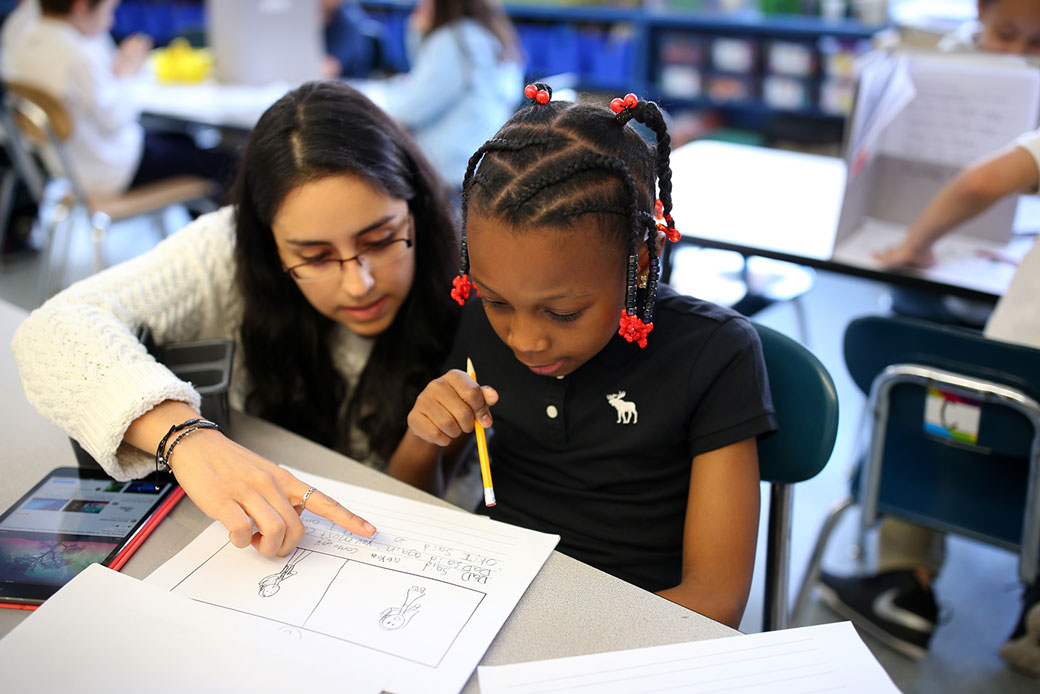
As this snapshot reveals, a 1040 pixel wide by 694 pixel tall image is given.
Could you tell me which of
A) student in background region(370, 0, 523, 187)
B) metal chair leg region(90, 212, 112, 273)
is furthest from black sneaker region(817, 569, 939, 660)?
metal chair leg region(90, 212, 112, 273)

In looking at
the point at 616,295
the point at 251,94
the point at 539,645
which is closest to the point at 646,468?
the point at 616,295

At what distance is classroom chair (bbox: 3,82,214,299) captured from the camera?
271cm

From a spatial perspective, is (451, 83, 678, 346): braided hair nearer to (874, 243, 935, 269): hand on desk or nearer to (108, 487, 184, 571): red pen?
(108, 487, 184, 571): red pen

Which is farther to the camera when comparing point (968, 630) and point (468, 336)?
point (968, 630)

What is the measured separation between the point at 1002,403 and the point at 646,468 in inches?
26.0

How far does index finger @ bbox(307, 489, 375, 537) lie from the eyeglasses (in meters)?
0.39

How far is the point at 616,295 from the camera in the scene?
2.95ft

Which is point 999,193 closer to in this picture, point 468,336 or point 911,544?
point 911,544

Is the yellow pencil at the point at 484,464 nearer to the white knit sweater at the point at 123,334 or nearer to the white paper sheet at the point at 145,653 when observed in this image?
the white paper sheet at the point at 145,653

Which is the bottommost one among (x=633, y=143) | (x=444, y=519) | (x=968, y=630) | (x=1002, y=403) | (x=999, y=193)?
(x=968, y=630)

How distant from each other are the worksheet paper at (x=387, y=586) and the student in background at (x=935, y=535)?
1027 millimetres

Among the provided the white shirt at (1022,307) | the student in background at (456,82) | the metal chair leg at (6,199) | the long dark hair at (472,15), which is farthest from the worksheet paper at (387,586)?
the metal chair leg at (6,199)

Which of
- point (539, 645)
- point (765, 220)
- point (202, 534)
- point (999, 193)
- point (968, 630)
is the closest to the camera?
point (539, 645)

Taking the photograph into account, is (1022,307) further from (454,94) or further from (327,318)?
(454,94)
